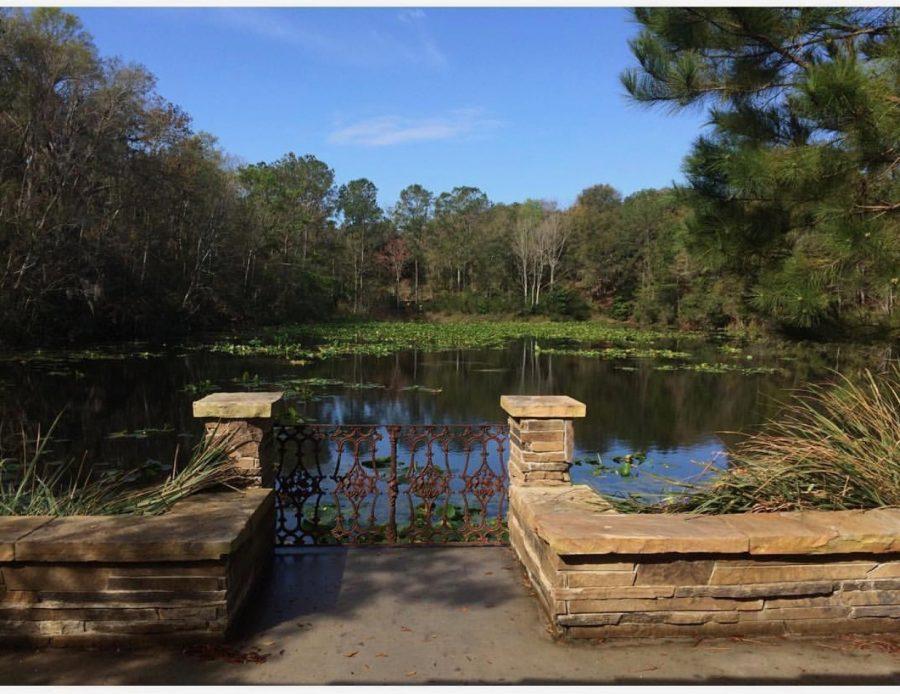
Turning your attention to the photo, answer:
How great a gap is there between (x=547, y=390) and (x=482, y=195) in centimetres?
4474

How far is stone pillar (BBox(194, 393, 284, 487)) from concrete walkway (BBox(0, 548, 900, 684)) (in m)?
0.76

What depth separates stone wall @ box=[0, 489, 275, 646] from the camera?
8.61 ft

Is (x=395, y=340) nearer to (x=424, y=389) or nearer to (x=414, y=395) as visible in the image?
(x=424, y=389)

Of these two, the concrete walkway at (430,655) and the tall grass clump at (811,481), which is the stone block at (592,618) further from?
the tall grass clump at (811,481)

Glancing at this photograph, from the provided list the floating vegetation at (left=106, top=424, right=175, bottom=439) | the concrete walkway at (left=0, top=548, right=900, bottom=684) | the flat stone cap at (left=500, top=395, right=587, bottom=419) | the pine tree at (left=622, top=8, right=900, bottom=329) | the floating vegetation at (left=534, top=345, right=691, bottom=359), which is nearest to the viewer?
the concrete walkway at (left=0, top=548, right=900, bottom=684)

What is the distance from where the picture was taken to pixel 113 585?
8.76ft

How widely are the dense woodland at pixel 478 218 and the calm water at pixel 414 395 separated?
6.35 ft

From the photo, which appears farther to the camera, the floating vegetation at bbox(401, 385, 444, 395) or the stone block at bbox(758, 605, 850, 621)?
the floating vegetation at bbox(401, 385, 444, 395)

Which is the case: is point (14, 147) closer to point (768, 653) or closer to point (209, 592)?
point (209, 592)

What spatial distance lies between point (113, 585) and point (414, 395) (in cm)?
1104

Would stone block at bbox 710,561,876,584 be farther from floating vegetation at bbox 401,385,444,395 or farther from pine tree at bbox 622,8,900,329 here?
floating vegetation at bbox 401,385,444,395

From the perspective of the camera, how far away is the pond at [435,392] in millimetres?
8781

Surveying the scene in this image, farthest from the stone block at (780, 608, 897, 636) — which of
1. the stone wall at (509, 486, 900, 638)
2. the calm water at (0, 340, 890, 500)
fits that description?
the calm water at (0, 340, 890, 500)

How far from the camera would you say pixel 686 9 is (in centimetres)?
565
